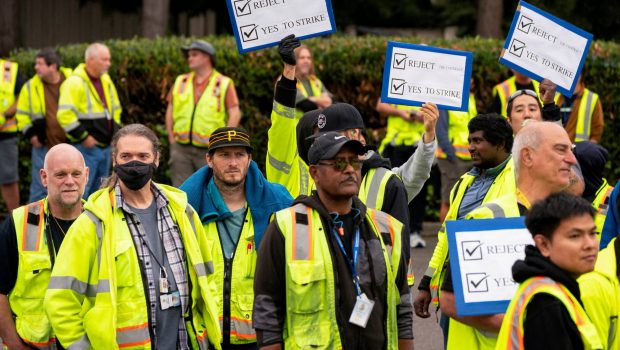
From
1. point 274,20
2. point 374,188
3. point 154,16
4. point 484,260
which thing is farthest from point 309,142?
point 154,16

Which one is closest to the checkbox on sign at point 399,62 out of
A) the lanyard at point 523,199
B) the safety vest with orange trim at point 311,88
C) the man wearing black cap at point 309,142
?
the man wearing black cap at point 309,142

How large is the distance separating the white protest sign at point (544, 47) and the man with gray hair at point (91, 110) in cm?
581

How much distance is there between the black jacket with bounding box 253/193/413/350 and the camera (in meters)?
4.98

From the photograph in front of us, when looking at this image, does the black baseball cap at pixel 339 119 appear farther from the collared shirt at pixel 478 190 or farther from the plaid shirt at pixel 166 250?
the plaid shirt at pixel 166 250

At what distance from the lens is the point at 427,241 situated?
42.7 ft

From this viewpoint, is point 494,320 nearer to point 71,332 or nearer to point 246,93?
point 71,332

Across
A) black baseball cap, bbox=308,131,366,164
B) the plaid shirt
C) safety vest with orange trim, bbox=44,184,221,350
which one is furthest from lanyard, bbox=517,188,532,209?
safety vest with orange trim, bbox=44,184,221,350

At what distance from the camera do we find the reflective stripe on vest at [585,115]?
1171 centimetres

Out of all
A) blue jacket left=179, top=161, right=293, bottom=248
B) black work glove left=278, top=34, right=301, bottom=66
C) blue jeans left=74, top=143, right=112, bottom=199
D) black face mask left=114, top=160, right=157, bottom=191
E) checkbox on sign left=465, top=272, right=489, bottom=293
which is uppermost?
black work glove left=278, top=34, right=301, bottom=66

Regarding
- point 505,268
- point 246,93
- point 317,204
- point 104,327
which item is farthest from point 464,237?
point 246,93

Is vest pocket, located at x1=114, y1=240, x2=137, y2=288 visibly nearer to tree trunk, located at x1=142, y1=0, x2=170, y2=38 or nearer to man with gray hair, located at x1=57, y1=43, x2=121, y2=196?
man with gray hair, located at x1=57, y1=43, x2=121, y2=196

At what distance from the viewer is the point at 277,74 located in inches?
545

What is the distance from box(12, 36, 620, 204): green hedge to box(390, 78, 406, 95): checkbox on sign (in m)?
6.05

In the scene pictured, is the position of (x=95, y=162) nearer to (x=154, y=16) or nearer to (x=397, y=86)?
(x=397, y=86)
